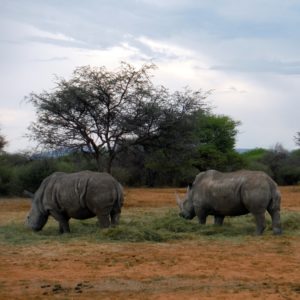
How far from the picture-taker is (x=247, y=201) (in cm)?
1315

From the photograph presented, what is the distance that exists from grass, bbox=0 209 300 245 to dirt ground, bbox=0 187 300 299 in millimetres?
569

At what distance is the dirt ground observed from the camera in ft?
25.0

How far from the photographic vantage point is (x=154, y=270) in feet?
29.6

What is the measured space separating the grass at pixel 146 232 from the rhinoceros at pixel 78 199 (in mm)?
317

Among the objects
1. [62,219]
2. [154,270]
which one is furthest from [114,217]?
[154,270]

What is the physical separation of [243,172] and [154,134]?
36.9 feet

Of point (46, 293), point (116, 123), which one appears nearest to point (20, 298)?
point (46, 293)

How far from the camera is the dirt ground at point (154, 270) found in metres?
7.62

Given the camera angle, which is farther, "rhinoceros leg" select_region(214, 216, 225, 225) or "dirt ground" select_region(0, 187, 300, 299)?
"rhinoceros leg" select_region(214, 216, 225, 225)

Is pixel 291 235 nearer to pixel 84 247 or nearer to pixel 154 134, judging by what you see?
pixel 84 247

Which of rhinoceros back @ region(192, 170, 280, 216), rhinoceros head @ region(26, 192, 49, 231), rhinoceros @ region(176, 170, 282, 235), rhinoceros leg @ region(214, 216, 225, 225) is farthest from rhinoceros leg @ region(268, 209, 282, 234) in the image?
rhinoceros head @ region(26, 192, 49, 231)

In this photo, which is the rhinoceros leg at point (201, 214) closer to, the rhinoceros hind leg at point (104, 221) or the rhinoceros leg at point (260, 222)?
the rhinoceros leg at point (260, 222)

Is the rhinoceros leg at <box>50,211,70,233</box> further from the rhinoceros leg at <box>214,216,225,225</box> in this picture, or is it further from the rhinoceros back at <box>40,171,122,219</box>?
the rhinoceros leg at <box>214,216,225,225</box>

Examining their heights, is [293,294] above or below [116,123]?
below
